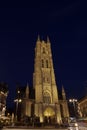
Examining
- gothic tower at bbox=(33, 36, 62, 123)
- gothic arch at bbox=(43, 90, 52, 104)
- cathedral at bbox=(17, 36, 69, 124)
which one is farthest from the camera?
gothic arch at bbox=(43, 90, 52, 104)

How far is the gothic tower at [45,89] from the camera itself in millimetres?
54906

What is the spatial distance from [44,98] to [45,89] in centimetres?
387

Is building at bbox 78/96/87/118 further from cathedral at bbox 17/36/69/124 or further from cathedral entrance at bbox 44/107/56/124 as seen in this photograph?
cathedral entrance at bbox 44/107/56/124

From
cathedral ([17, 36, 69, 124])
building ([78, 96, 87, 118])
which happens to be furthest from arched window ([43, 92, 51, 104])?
building ([78, 96, 87, 118])

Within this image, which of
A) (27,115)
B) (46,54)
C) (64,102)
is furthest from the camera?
(46,54)

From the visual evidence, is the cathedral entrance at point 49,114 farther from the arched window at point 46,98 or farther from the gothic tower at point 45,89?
the arched window at point 46,98

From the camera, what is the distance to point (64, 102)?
201 ft

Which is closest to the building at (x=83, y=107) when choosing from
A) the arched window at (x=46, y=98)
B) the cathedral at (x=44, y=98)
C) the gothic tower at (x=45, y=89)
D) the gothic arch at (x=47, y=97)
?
the cathedral at (x=44, y=98)

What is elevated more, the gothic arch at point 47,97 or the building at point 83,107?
the gothic arch at point 47,97

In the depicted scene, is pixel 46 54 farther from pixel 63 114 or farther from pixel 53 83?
pixel 63 114

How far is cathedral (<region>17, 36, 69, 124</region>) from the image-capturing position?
179 feet

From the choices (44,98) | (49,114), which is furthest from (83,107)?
(44,98)

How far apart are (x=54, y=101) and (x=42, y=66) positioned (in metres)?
16.9

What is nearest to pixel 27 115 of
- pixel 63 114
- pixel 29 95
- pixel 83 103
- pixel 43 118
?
pixel 43 118
